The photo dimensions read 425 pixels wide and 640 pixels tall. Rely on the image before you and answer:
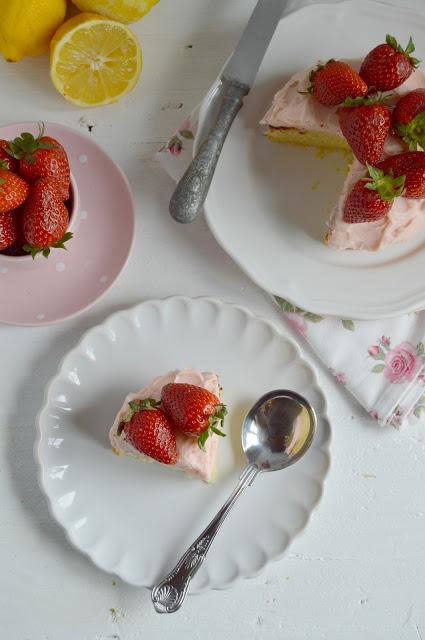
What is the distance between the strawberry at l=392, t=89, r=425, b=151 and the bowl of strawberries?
731 mm

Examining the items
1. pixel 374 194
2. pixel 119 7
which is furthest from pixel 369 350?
pixel 119 7

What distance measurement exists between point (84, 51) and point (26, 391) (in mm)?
810

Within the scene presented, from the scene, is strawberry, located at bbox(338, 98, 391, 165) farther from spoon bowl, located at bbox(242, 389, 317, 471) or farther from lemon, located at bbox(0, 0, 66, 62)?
lemon, located at bbox(0, 0, 66, 62)

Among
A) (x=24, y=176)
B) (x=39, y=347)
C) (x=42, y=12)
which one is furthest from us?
(x=39, y=347)

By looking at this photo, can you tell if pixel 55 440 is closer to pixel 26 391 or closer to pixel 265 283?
pixel 26 391

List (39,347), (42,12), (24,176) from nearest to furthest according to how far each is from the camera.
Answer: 1. (24,176)
2. (42,12)
3. (39,347)

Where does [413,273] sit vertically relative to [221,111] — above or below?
below

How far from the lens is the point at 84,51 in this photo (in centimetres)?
166

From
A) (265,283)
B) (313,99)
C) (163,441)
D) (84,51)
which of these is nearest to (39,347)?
(163,441)

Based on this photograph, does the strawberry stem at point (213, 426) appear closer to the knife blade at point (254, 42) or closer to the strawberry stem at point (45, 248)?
the strawberry stem at point (45, 248)

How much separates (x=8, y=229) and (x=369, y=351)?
2.90 ft

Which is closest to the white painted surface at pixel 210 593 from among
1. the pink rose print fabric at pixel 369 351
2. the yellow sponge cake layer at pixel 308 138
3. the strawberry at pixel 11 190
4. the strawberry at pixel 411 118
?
the pink rose print fabric at pixel 369 351

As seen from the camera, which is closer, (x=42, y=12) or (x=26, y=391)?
(x=42, y=12)

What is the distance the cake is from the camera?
63.3 inches
